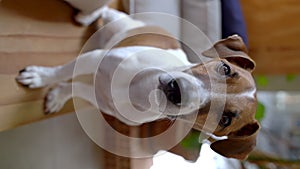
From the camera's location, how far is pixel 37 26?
1.46 metres

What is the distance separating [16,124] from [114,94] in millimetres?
356

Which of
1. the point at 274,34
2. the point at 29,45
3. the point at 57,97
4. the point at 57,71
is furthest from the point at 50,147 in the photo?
the point at 274,34

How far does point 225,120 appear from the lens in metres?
1.29

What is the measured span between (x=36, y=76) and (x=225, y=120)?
0.68m

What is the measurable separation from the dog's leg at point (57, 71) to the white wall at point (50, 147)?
18 centimetres

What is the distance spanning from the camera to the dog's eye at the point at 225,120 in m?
1.28

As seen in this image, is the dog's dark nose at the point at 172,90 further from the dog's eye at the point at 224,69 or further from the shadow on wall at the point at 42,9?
the shadow on wall at the point at 42,9

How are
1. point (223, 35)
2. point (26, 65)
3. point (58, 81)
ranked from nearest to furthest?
point (26, 65)
point (58, 81)
point (223, 35)

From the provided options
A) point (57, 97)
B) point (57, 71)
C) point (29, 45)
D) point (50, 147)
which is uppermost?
point (29, 45)

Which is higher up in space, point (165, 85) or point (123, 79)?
point (165, 85)

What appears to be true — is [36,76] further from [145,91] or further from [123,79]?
[145,91]

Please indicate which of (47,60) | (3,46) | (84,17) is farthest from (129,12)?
(3,46)

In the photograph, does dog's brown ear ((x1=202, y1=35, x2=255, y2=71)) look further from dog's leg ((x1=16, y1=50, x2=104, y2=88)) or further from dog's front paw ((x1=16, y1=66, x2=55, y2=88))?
dog's front paw ((x1=16, y1=66, x2=55, y2=88))

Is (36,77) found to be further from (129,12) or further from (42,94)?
(129,12)
